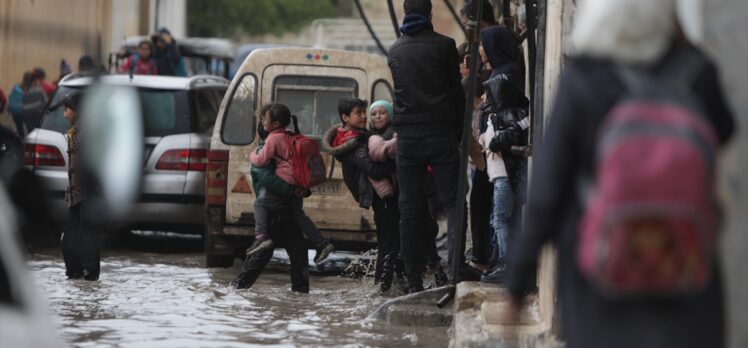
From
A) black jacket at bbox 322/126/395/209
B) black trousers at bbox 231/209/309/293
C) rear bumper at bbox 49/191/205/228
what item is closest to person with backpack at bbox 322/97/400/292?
black jacket at bbox 322/126/395/209

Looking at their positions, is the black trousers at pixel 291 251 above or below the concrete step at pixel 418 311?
above

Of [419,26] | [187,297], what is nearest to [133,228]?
[187,297]

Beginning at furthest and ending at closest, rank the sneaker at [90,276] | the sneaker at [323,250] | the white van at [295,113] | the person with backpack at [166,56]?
1. the person with backpack at [166,56]
2. the white van at [295,113]
3. the sneaker at [90,276]
4. the sneaker at [323,250]

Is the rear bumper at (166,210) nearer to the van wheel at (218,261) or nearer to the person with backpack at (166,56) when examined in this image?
the van wheel at (218,261)

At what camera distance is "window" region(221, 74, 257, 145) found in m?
12.6

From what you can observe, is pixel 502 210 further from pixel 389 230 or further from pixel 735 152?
pixel 735 152

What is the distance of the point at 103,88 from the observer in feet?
22.7

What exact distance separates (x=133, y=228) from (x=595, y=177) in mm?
10736

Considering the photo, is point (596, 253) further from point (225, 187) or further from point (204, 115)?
point (204, 115)

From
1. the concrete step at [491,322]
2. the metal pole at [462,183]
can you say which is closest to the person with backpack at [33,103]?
the metal pole at [462,183]

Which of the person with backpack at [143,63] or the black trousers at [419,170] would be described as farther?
the person with backpack at [143,63]

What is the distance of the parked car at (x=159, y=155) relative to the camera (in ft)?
45.0

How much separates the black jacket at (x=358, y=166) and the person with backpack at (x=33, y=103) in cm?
912

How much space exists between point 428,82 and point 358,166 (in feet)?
4.48
